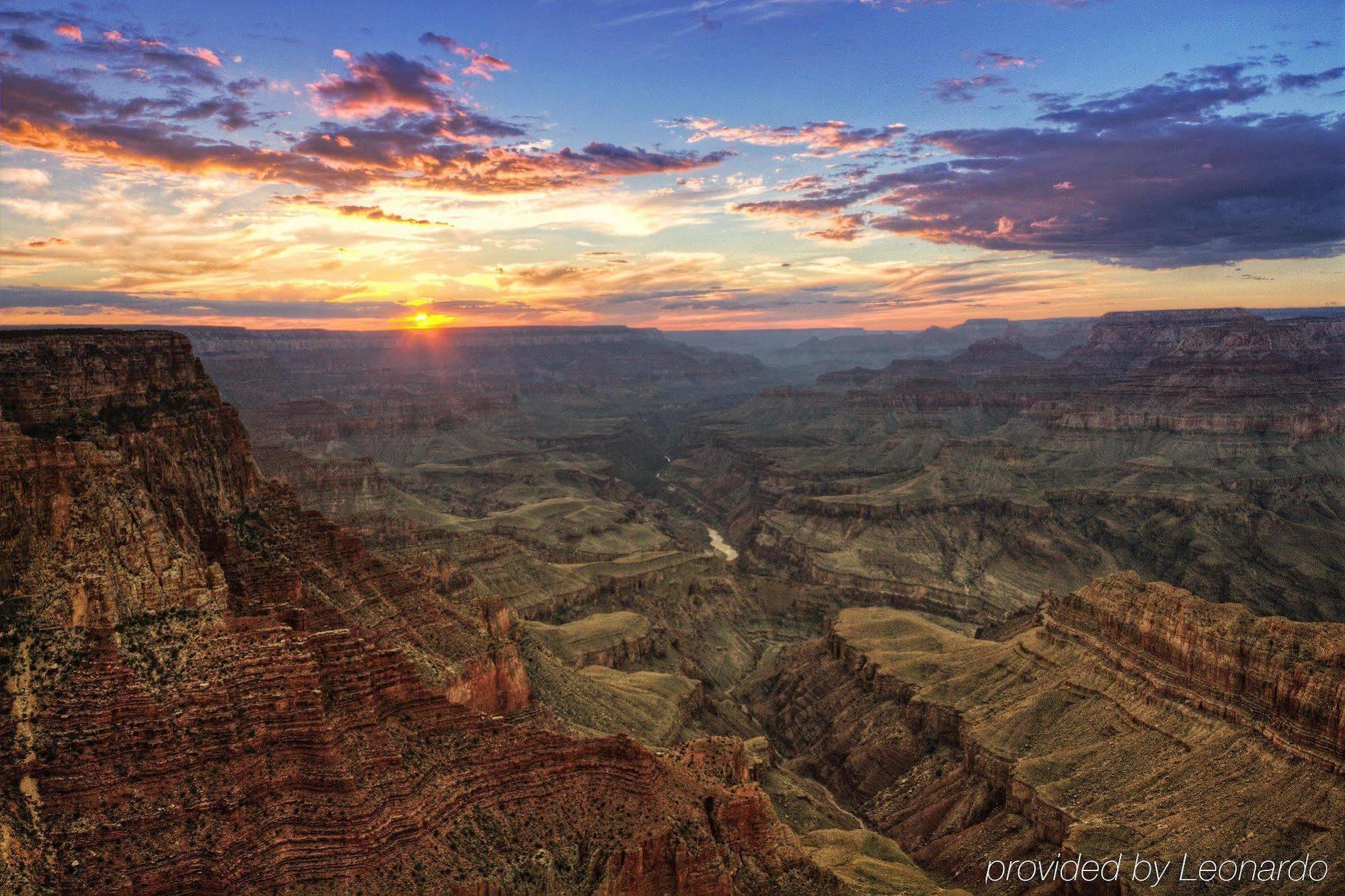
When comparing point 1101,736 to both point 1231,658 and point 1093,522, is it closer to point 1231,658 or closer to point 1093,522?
point 1231,658

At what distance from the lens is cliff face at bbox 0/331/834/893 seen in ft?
104

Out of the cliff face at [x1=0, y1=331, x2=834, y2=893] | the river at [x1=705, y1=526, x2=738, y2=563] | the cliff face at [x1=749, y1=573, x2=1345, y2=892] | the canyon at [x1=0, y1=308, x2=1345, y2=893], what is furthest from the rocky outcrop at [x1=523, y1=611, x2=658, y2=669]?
the river at [x1=705, y1=526, x2=738, y2=563]

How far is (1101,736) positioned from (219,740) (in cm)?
5731

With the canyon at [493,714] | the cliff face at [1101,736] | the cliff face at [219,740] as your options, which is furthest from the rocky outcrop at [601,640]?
the cliff face at [219,740]

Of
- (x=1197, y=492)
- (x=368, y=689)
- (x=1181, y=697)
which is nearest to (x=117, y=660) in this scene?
(x=368, y=689)

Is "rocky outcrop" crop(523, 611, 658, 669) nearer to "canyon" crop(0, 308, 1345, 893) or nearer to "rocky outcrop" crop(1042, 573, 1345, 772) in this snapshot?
"canyon" crop(0, 308, 1345, 893)

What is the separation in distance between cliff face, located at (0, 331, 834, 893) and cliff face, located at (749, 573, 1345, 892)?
24734mm

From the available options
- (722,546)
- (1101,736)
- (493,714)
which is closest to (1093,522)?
(722,546)

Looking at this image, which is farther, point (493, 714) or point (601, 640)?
point (601, 640)

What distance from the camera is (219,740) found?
3369 centimetres

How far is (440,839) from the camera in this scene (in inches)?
1400

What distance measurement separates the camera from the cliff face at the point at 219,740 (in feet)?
104

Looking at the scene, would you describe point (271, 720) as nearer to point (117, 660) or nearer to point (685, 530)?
point (117, 660)

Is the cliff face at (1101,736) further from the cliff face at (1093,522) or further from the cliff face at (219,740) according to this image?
the cliff face at (1093,522)
